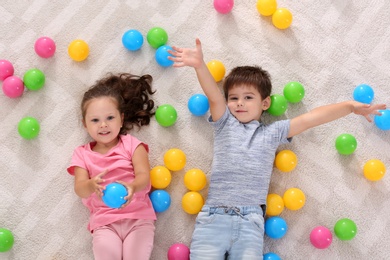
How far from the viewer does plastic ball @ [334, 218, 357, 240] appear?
6.51ft

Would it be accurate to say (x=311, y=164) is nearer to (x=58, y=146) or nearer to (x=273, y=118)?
(x=273, y=118)

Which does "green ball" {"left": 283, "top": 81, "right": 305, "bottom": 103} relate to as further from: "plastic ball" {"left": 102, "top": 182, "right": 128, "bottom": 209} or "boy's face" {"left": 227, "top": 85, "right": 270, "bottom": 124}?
"plastic ball" {"left": 102, "top": 182, "right": 128, "bottom": 209}

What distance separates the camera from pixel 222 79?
2.14 m

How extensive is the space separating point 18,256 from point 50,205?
240 millimetres

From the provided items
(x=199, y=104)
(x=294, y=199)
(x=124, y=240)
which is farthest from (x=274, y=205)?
(x=124, y=240)

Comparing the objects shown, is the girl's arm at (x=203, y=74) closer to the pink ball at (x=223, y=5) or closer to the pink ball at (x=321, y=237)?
the pink ball at (x=223, y=5)

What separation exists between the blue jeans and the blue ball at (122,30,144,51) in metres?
0.78

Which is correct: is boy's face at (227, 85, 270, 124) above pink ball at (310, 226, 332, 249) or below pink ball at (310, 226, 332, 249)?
above

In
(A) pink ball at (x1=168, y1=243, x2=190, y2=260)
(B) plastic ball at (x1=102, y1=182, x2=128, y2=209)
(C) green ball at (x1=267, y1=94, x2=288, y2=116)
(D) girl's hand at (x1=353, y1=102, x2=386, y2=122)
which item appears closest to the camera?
(B) plastic ball at (x1=102, y1=182, x2=128, y2=209)

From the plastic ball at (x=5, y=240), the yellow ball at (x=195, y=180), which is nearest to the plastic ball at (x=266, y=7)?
the yellow ball at (x=195, y=180)

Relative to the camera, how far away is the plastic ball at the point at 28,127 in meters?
2.04

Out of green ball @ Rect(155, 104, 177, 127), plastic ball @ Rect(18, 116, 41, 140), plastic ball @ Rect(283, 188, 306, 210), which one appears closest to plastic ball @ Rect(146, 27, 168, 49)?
green ball @ Rect(155, 104, 177, 127)

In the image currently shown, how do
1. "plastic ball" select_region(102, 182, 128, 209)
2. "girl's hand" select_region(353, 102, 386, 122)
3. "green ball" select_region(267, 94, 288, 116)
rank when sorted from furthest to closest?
"green ball" select_region(267, 94, 288, 116) < "girl's hand" select_region(353, 102, 386, 122) < "plastic ball" select_region(102, 182, 128, 209)

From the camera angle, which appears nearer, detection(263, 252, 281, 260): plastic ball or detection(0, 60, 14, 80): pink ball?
detection(263, 252, 281, 260): plastic ball
